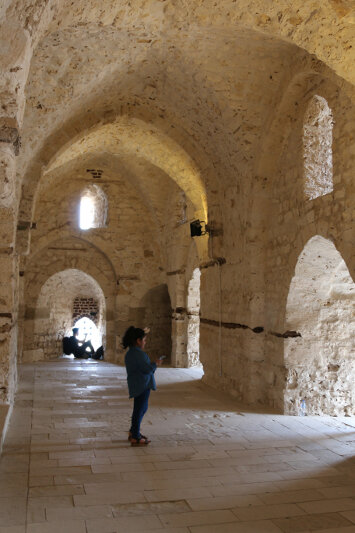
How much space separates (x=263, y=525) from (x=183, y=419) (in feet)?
9.41

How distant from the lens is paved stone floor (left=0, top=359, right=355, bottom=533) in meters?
3.27

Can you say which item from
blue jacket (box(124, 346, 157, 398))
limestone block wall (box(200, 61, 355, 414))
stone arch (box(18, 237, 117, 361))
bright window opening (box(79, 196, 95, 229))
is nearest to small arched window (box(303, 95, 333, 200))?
limestone block wall (box(200, 61, 355, 414))

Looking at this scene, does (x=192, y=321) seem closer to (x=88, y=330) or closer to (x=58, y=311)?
(x=58, y=311)

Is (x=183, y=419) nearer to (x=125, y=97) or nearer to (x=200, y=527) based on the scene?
(x=200, y=527)

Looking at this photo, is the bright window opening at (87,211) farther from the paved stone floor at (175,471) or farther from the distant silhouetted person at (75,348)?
the paved stone floor at (175,471)

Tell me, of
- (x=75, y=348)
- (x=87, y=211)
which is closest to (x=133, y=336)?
(x=87, y=211)

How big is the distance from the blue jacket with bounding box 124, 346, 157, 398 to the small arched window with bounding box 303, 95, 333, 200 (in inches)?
119

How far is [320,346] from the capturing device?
6.47 m

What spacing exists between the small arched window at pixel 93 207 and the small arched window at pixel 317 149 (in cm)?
730

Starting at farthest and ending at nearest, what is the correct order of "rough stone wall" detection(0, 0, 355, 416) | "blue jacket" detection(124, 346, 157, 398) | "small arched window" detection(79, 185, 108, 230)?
1. "small arched window" detection(79, 185, 108, 230)
2. "blue jacket" detection(124, 346, 157, 398)
3. "rough stone wall" detection(0, 0, 355, 416)

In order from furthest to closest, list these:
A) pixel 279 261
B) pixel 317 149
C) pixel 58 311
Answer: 1. pixel 58 311
2. pixel 279 261
3. pixel 317 149

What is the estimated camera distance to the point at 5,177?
4.01 metres

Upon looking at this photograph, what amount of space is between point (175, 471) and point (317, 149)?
14.3 feet

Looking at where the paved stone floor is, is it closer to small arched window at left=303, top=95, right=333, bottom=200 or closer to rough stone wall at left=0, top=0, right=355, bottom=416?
rough stone wall at left=0, top=0, right=355, bottom=416
